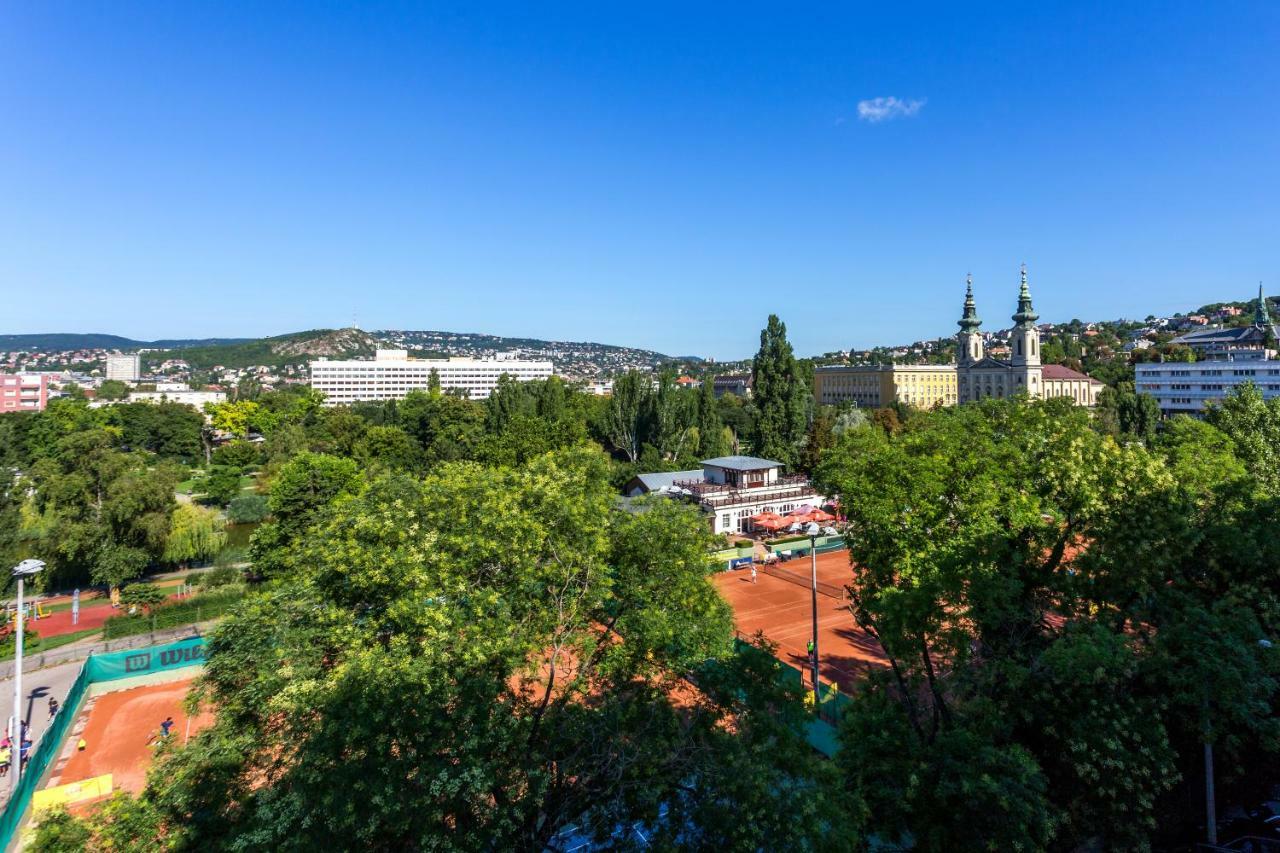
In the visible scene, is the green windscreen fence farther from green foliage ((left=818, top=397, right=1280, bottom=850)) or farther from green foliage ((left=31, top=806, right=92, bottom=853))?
green foliage ((left=818, top=397, right=1280, bottom=850))

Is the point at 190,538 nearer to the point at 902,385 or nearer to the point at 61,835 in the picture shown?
the point at 61,835

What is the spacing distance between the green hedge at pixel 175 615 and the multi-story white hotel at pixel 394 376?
129m

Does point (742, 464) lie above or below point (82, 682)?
above

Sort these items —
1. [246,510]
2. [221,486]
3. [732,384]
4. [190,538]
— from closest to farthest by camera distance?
[190,538], [246,510], [221,486], [732,384]

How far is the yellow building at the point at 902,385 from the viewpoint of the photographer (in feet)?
389

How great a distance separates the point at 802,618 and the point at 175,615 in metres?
26.1

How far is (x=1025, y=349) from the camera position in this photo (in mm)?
95375

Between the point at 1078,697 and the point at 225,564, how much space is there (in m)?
38.4

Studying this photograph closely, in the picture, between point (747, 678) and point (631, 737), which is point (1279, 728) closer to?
point (747, 678)

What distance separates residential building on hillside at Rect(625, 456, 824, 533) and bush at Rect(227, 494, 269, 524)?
27.1 metres

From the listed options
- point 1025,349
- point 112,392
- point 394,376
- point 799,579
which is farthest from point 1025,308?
point 112,392

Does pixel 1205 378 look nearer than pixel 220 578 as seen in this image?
No

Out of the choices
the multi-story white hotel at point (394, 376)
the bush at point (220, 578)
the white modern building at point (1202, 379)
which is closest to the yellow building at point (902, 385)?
the white modern building at point (1202, 379)

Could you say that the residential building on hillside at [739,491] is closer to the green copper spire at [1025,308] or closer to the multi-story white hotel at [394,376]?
the green copper spire at [1025,308]
